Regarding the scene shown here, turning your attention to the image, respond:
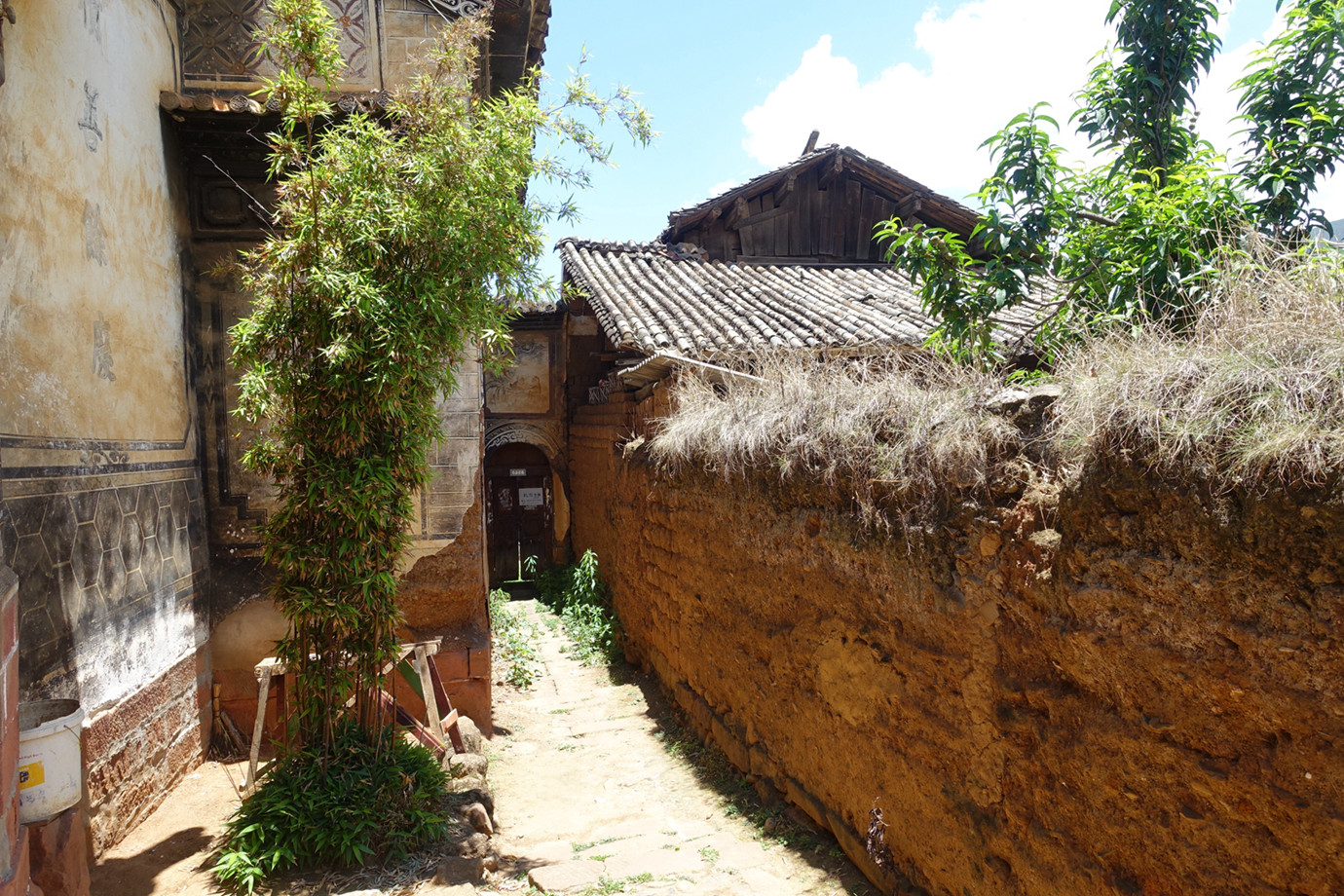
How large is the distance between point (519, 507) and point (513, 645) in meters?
5.11

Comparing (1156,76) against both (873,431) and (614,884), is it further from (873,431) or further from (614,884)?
(614,884)

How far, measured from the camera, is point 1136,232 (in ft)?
11.0

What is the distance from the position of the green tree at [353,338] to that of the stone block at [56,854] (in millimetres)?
874

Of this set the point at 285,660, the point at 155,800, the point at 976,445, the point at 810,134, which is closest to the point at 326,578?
the point at 285,660

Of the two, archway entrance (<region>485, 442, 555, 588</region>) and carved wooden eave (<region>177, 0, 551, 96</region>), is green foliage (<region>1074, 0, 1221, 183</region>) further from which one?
archway entrance (<region>485, 442, 555, 588</region>)

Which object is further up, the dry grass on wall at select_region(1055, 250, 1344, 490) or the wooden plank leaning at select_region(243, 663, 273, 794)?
the dry grass on wall at select_region(1055, 250, 1344, 490)

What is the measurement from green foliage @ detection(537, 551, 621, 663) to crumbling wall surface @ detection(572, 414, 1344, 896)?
4.37 metres

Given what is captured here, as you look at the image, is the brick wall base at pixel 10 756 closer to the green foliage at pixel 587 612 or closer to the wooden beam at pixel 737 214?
the green foliage at pixel 587 612

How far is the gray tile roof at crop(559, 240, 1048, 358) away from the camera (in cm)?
825

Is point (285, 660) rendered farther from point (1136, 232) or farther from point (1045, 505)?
point (1136, 232)

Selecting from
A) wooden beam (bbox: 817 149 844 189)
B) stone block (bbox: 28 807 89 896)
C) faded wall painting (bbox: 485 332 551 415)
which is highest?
wooden beam (bbox: 817 149 844 189)

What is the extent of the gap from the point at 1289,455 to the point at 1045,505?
2.73 ft

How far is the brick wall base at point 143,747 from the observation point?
4.13 metres

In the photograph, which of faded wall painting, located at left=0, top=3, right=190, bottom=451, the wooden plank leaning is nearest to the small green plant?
the wooden plank leaning
